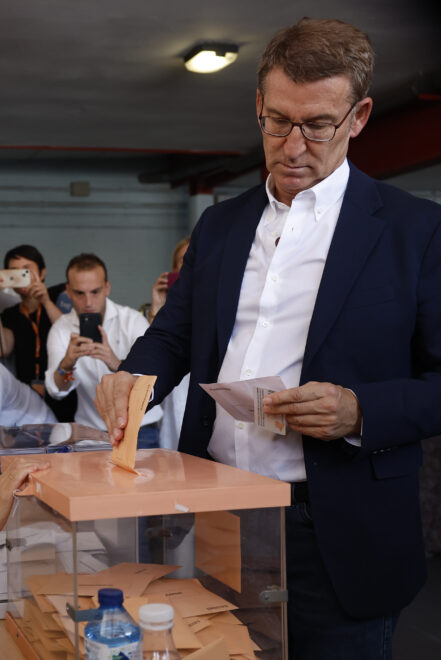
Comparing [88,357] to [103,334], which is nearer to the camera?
[103,334]

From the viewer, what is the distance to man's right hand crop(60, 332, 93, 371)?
3414 mm

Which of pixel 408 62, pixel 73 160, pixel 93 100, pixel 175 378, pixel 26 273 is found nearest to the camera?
pixel 175 378

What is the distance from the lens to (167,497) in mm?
963

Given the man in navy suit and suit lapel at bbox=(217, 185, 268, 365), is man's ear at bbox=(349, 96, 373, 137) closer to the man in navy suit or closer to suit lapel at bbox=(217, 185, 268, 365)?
the man in navy suit

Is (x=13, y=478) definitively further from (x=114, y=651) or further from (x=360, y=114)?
(x=360, y=114)

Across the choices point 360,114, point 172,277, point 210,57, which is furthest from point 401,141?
point 360,114

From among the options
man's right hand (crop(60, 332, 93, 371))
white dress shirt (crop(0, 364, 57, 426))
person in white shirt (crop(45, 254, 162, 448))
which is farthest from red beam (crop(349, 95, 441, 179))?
white dress shirt (crop(0, 364, 57, 426))

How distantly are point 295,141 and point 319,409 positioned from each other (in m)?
0.44

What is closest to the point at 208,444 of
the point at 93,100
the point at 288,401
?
the point at 288,401

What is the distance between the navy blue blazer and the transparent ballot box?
0.22 meters

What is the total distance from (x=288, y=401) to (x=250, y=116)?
22.0ft

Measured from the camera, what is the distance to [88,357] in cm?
377

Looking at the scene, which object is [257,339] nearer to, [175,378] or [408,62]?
[175,378]

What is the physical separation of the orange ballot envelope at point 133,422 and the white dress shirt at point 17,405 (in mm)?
1879
